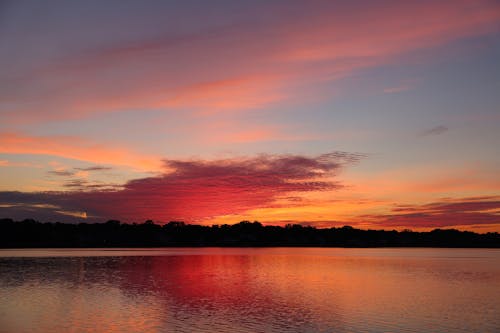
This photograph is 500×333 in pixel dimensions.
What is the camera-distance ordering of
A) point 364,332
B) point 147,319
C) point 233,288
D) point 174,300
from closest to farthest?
point 364,332, point 147,319, point 174,300, point 233,288

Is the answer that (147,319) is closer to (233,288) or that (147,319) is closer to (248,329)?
(248,329)

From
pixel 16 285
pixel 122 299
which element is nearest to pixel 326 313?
pixel 122 299

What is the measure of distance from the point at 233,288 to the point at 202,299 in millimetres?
10267

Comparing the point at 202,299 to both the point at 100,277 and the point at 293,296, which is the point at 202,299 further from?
the point at 100,277

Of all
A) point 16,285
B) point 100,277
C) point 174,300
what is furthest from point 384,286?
point 16,285

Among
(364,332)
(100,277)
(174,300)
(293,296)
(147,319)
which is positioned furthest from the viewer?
(100,277)

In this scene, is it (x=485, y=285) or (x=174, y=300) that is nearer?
(x=174, y=300)

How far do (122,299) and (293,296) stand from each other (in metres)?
16.9

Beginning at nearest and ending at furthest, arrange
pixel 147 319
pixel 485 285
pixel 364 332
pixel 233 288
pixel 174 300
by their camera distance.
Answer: pixel 364 332
pixel 147 319
pixel 174 300
pixel 233 288
pixel 485 285

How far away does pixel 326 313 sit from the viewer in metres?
39.0

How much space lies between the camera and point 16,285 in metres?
57.4

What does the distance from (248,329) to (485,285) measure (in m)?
42.4

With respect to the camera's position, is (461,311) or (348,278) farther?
(348,278)

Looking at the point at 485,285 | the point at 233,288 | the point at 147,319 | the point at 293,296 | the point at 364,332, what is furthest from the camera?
the point at 485,285
